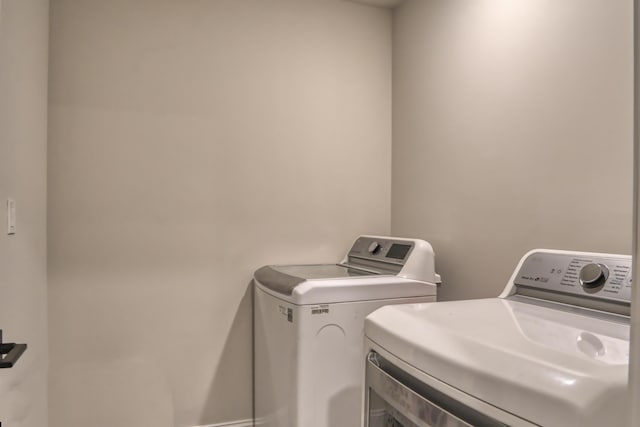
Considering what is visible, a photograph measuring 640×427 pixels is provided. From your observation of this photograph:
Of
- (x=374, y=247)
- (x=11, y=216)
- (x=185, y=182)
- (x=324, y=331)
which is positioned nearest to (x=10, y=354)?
(x=11, y=216)

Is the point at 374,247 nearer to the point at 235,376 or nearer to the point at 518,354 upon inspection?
the point at 235,376

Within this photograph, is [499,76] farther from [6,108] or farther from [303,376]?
[6,108]

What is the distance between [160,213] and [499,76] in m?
1.59

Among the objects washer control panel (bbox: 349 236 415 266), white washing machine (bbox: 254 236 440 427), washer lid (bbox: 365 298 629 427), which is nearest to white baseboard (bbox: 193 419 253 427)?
white washing machine (bbox: 254 236 440 427)

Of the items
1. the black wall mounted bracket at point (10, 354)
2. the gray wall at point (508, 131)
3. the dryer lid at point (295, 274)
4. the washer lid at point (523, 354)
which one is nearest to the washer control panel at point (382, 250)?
the dryer lid at point (295, 274)

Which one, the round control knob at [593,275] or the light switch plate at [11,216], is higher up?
the light switch plate at [11,216]

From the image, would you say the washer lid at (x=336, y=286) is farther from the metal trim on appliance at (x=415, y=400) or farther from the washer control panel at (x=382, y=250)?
the metal trim on appliance at (x=415, y=400)

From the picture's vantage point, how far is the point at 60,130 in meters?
1.83

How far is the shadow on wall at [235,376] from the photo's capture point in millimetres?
2055

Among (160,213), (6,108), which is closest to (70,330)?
(160,213)

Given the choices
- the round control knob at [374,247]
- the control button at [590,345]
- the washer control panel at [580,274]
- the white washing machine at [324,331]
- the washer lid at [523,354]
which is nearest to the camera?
the washer lid at [523,354]

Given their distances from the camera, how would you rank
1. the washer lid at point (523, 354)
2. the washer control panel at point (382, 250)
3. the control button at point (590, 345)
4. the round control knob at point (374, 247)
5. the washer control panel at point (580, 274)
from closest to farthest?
the washer lid at point (523, 354)
the control button at point (590, 345)
the washer control panel at point (580, 274)
the washer control panel at point (382, 250)
the round control knob at point (374, 247)

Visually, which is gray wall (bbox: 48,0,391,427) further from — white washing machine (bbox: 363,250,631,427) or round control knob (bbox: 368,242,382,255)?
white washing machine (bbox: 363,250,631,427)

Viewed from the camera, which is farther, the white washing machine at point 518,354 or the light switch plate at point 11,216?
the light switch plate at point 11,216
